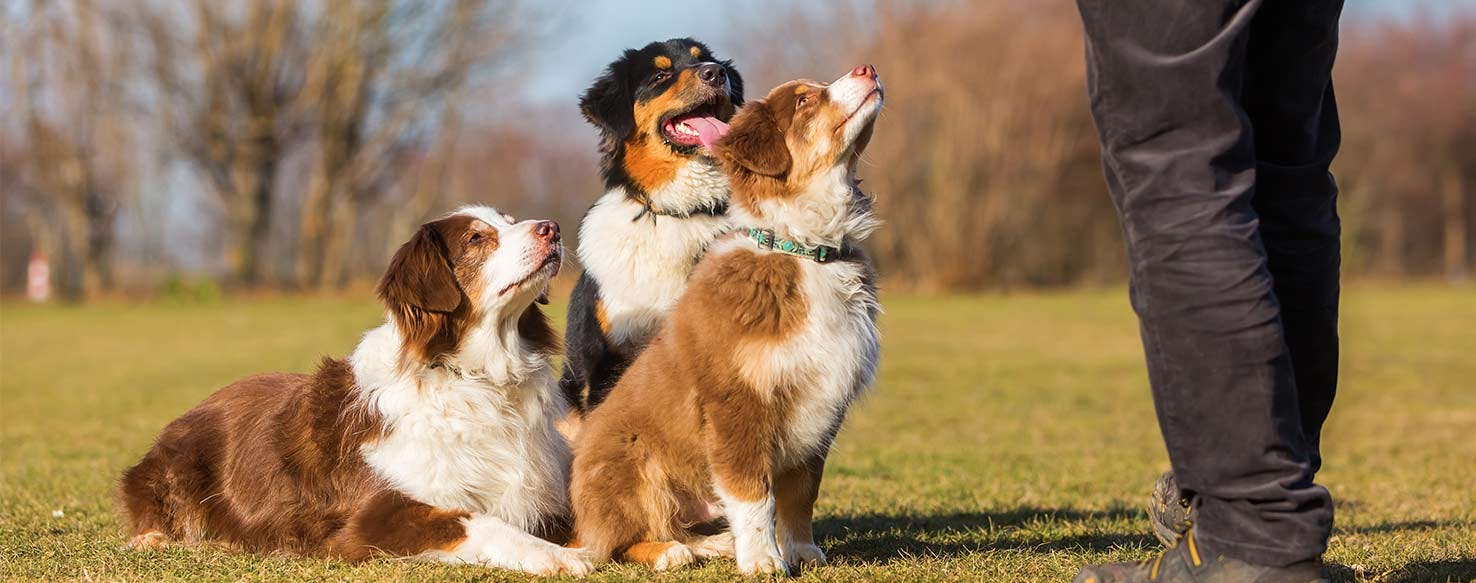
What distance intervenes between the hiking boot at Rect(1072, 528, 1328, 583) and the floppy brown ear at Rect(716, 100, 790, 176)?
A: 1539mm

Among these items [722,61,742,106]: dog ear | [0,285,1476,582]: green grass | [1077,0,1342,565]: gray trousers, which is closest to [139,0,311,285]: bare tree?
[0,285,1476,582]: green grass

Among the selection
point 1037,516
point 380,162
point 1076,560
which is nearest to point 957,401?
point 1037,516

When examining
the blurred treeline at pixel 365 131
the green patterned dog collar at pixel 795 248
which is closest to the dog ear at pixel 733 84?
the green patterned dog collar at pixel 795 248

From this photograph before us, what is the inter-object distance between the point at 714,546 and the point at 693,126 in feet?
5.90

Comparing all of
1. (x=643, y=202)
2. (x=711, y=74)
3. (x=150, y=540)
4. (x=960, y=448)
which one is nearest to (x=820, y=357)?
(x=643, y=202)

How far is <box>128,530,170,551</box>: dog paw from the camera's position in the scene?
14.5ft

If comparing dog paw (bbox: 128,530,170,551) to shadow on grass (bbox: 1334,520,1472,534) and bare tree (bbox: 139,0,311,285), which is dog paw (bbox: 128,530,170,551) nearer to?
shadow on grass (bbox: 1334,520,1472,534)

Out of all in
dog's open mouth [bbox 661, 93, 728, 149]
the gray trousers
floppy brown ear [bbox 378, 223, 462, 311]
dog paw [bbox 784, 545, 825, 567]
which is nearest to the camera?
the gray trousers

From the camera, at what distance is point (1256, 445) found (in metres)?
2.70

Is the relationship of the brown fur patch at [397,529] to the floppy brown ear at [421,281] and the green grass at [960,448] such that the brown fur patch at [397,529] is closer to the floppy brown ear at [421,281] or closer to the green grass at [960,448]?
the green grass at [960,448]

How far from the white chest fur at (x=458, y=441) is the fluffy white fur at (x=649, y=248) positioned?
641 millimetres

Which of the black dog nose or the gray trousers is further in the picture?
the black dog nose

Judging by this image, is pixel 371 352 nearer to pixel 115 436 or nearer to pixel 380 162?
pixel 115 436

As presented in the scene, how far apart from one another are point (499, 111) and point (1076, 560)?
109ft
